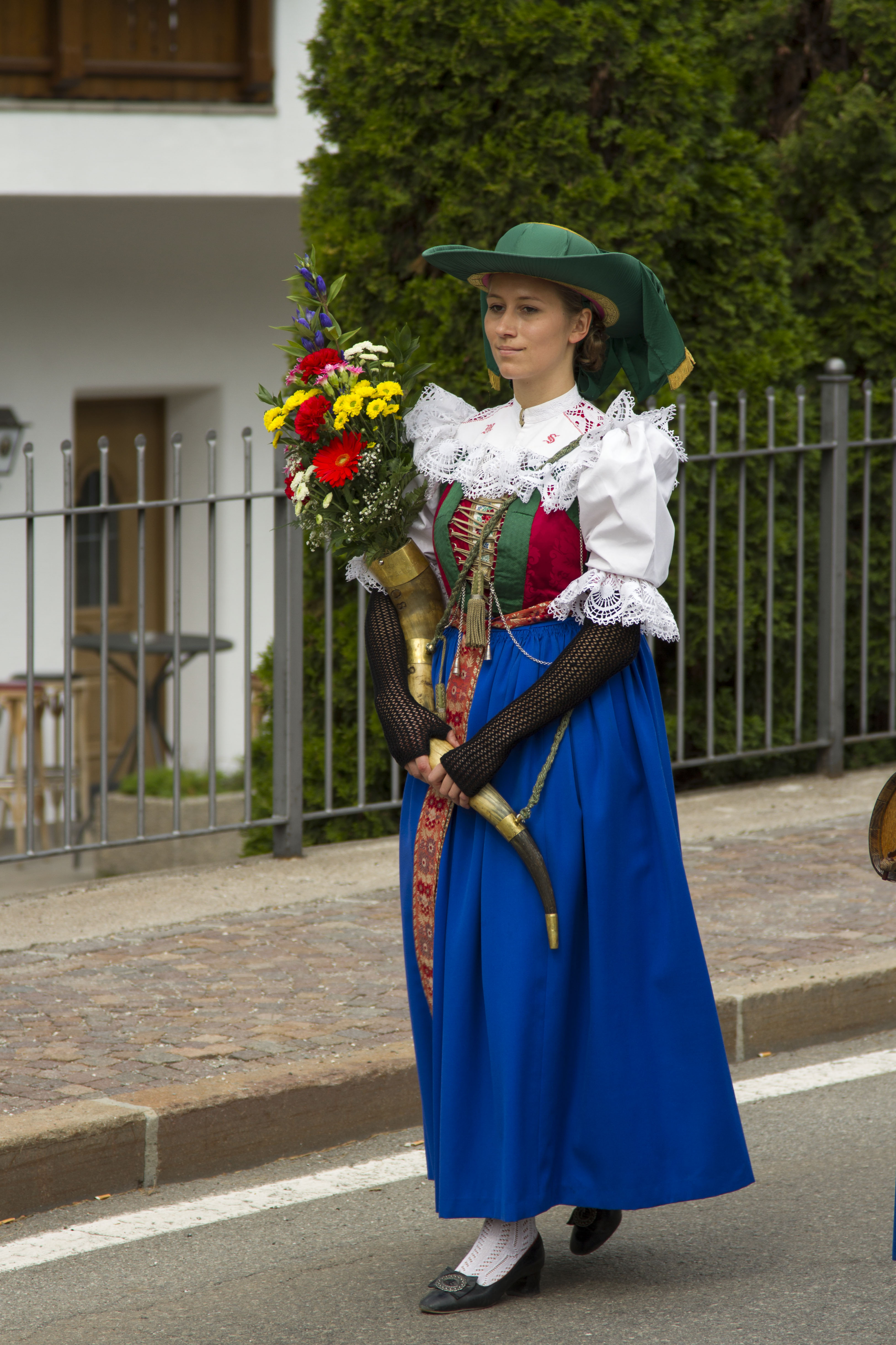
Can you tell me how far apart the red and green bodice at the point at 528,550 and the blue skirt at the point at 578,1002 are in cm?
7

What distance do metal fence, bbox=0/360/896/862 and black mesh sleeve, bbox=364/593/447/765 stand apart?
2.88 meters

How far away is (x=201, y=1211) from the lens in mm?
3996

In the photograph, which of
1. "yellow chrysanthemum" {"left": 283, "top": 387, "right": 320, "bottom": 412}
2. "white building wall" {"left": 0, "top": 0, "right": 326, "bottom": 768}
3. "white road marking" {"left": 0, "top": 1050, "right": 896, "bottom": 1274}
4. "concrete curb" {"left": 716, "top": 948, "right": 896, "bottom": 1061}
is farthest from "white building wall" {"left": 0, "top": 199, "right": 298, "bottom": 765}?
"yellow chrysanthemum" {"left": 283, "top": 387, "right": 320, "bottom": 412}

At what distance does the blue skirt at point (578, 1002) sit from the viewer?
10.7 feet

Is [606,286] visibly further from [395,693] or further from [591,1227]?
[591,1227]

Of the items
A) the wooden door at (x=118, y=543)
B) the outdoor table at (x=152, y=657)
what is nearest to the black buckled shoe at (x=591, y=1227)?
the outdoor table at (x=152, y=657)

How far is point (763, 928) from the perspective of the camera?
5.79 metres

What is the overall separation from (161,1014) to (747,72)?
6.24 m

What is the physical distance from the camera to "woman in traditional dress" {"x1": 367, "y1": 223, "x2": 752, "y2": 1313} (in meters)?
3.28

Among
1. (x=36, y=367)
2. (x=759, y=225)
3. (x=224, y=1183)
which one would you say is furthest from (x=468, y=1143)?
(x=36, y=367)

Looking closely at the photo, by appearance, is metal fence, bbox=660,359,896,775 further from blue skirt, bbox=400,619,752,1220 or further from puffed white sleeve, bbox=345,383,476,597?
blue skirt, bbox=400,619,752,1220

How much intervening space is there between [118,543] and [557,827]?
9374mm

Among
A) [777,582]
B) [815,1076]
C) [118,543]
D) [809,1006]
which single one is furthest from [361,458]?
[118,543]

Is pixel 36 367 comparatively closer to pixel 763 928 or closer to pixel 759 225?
pixel 759 225
